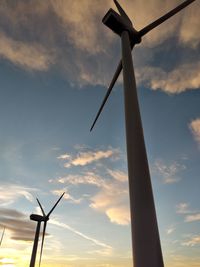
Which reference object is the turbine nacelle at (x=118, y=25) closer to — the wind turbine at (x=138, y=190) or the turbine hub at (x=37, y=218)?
the wind turbine at (x=138, y=190)

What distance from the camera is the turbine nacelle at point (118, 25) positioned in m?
24.5

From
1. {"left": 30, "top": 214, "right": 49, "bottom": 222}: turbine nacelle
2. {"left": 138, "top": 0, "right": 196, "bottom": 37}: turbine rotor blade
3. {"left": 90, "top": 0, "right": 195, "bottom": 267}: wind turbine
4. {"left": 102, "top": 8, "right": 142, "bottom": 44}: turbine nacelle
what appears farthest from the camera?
{"left": 30, "top": 214, "right": 49, "bottom": 222}: turbine nacelle

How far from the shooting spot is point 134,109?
14555 mm

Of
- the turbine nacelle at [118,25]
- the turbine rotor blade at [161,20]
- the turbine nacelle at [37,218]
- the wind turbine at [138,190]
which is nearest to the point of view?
the wind turbine at [138,190]

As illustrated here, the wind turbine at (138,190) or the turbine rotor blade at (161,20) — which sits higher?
the turbine rotor blade at (161,20)

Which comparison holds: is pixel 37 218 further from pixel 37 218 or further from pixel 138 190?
pixel 138 190

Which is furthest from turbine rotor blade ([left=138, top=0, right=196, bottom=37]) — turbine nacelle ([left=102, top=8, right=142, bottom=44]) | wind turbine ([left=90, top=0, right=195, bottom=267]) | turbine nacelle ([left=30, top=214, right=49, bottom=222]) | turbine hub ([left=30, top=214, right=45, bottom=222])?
turbine hub ([left=30, top=214, right=45, bottom=222])

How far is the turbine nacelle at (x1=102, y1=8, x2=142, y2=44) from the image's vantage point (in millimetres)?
24516

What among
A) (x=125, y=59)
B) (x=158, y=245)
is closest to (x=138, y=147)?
(x=158, y=245)

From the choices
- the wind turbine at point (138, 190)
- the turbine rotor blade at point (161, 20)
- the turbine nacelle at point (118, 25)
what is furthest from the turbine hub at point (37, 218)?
the wind turbine at point (138, 190)

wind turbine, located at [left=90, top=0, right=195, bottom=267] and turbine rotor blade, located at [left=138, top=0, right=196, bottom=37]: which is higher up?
turbine rotor blade, located at [left=138, top=0, right=196, bottom=37]

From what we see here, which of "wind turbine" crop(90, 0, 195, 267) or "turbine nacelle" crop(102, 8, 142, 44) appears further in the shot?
"turbine nacelle" crop(102, 8, 142, 44)

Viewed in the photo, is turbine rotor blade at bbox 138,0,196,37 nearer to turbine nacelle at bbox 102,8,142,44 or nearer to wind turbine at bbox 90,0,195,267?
turbine nacelle at bbox 102,8,142,44

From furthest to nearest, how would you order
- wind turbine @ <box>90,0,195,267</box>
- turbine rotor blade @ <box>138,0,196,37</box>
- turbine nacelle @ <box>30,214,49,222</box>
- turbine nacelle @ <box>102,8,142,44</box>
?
turbine nacelle @ <box>30,214,49,222</box>
turbine rotor blade @ <box>138,0,196,37</box>
turbine nacelle @ <box>102,8,142,44</box>
wind turbine @ <box>90,0,195,267</box>
